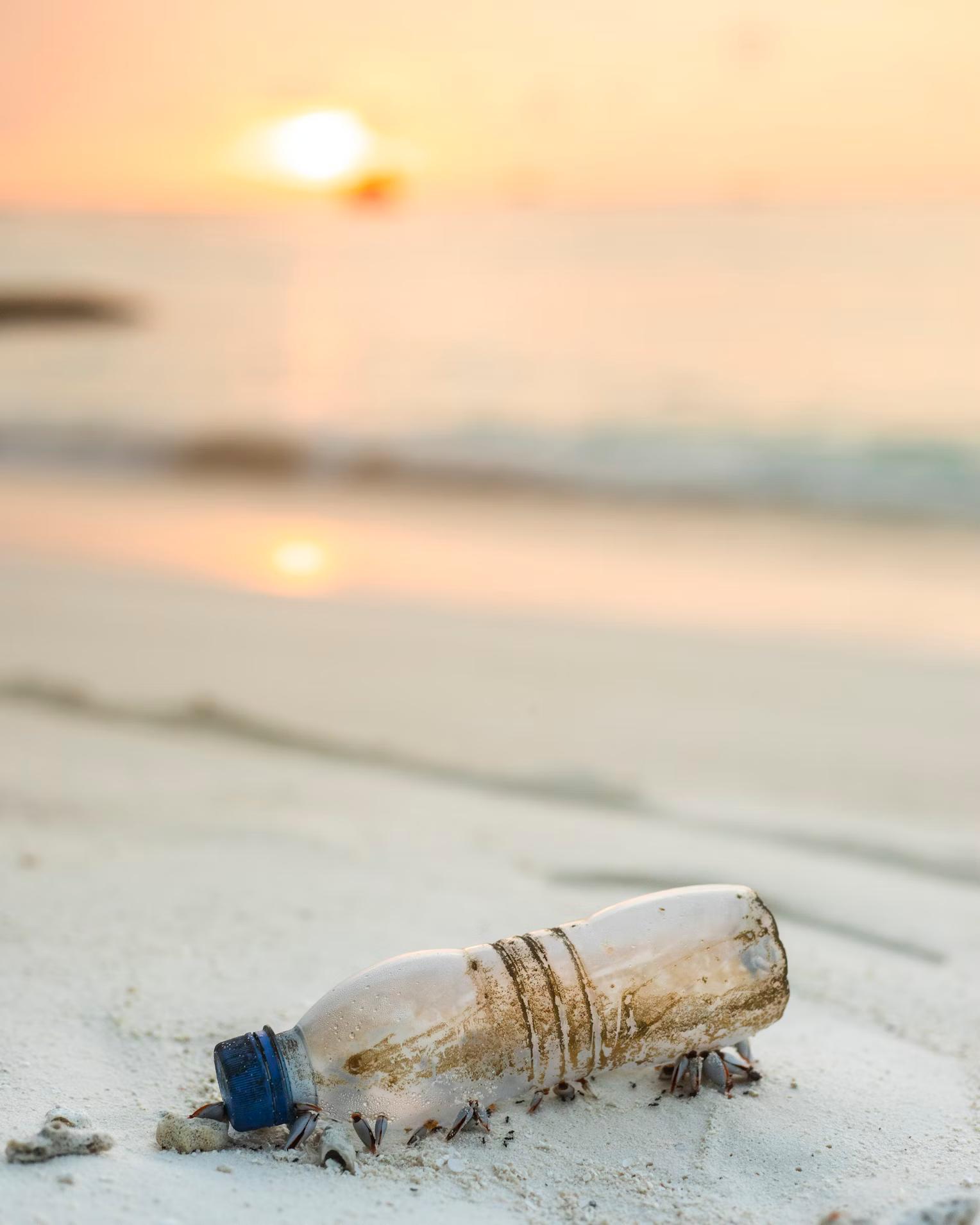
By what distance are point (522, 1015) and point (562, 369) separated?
1783cm

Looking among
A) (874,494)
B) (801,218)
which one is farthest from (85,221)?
(874,494)

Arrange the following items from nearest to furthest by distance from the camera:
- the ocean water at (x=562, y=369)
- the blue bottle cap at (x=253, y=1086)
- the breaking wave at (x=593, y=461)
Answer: the blue bottle cap at (x=253, y=1086)
the breaking wave at (x=593, y=461)
the ocean water at (x=562, y=369)

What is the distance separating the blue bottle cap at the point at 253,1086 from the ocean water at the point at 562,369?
9702mm

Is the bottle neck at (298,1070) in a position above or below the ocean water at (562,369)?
below

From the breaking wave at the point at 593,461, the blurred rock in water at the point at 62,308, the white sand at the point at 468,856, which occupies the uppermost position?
the blurred rock in water at the point at 62,308

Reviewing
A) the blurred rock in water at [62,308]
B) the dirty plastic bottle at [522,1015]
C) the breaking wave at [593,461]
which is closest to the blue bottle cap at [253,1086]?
the dirty plastic bottle at [522,1015]

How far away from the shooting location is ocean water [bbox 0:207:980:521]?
12.9 metres

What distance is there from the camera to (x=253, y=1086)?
1.76 metres

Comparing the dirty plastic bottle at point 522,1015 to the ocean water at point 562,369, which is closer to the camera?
the dirty plastic bottle at point 522,1015

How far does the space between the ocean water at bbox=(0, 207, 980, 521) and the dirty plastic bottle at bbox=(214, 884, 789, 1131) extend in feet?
30.4

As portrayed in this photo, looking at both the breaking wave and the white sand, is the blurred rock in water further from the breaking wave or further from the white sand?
the white sand

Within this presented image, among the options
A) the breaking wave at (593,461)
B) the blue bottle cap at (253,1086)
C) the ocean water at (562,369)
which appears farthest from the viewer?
the ocean water at (562,369)

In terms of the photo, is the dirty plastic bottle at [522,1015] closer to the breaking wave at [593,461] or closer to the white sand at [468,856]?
the white sand at [468,856]

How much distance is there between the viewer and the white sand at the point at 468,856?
1825 millimetres
